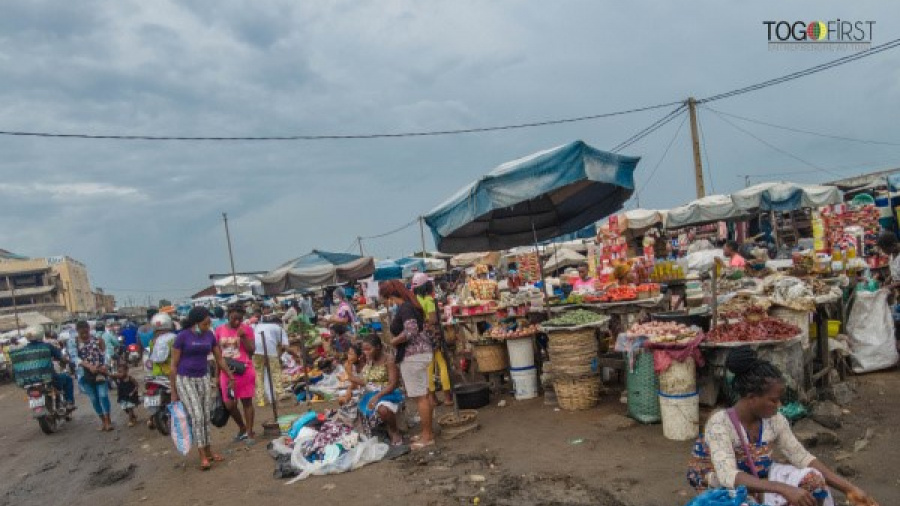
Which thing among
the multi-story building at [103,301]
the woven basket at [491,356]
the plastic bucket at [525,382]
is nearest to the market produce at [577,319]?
the plastic bucket at [525,382]

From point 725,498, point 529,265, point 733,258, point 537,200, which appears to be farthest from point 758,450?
point 529,265

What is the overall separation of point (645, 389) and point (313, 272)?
10421 millimetres

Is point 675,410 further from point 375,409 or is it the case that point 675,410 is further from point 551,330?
point 375,409

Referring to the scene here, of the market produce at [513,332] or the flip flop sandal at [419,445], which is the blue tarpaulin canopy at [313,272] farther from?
the flip flop sandal at [419,445]

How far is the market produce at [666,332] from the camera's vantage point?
19.9ft

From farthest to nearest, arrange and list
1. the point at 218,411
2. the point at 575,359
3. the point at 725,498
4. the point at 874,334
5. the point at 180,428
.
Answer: the point at 874,334, the point at 218,411, the point at 575,359, the point at 180,428, the point at 725,498

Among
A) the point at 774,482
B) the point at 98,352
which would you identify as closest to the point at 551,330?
the point at 774,482

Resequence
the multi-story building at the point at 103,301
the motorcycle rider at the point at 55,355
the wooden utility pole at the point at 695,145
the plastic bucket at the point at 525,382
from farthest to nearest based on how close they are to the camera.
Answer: the multi-story building at the point at 103,301, the wooden utility pole at the point at 695,145, the motorcycle rider at the point at 55,355, the plastic bucket at the point at 525,382

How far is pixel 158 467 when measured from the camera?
7.45 m

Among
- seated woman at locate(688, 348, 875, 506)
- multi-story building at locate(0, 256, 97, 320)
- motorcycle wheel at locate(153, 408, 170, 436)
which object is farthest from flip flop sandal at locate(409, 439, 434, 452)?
multi-story building at locate(0, 256, 97, 320)

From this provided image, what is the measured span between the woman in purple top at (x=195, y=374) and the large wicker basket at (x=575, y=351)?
14.2ft

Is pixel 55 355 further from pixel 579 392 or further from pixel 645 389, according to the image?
pixel 645 389

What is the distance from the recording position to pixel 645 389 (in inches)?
254

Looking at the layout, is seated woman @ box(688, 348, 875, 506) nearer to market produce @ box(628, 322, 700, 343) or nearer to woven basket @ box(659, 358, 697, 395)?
woven basket @ box(659, 358, 697, 395)
